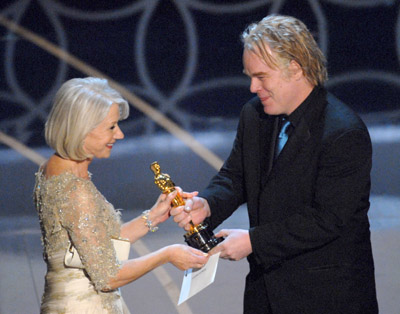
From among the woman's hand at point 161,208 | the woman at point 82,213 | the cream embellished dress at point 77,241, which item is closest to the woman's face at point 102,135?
the woman at point 82,213

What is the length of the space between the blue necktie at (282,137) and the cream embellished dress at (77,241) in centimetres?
67

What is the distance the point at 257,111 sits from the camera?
113 inches

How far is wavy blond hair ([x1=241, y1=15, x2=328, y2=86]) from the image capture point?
102 inches

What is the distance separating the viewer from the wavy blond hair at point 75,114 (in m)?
2.41

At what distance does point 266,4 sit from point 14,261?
16.1 ft

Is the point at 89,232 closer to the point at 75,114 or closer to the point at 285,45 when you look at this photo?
the point at 75,114

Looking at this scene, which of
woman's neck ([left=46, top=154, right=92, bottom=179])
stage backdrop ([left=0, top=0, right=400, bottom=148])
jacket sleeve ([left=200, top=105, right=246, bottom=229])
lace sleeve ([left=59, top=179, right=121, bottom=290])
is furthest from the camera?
stage backdrop ([left=0, top=0, right=400, bottom=148])

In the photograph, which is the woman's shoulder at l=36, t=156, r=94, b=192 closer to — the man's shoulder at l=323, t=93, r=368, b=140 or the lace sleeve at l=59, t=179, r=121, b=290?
the lace sleeve at l=59, t=179, r=121, b=290

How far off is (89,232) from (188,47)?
649cm

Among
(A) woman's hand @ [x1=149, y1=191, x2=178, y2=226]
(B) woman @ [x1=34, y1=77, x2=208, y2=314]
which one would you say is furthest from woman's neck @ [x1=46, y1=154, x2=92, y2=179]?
(A) woman's hand @ [x1=149, y1=191, x2=178, y2=226]

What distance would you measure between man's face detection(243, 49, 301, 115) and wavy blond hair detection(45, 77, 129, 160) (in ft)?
1.89

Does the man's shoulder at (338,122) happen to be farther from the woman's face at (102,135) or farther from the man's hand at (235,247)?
the woman's face at (102,135)

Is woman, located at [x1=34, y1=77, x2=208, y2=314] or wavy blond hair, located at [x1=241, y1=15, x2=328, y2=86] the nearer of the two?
woman, located at [x1=34, y1=77, x2=208, y2=314]

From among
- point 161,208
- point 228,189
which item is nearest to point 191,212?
point 161,208
